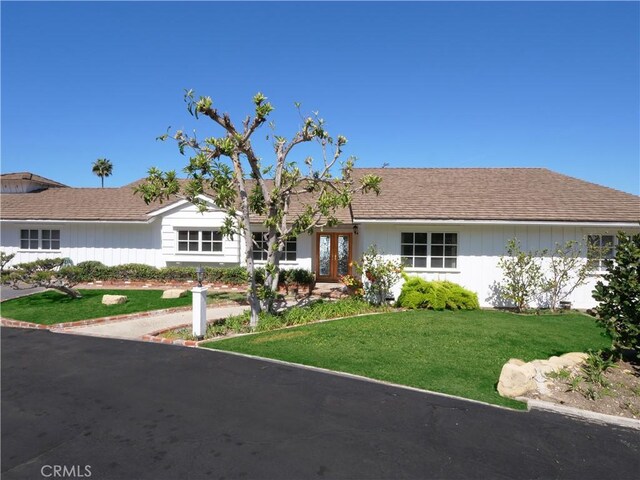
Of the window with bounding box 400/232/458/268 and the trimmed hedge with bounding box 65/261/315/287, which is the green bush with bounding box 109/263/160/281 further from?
the window with bounding box 400/232/458/268

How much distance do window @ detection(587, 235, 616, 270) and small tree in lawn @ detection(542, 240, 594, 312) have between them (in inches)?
6.9

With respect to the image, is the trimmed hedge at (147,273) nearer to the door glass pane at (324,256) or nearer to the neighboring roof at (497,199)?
the door glass pane at (324,256)

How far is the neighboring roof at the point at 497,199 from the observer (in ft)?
47.3

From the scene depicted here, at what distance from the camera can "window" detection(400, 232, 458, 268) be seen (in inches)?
589

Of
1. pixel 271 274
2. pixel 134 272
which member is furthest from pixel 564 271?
pixel 134 272

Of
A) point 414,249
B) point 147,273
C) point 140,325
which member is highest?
point 414,249

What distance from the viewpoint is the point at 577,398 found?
6047 mm

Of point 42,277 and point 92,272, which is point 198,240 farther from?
point 42,277

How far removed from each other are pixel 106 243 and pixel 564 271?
68.8 ft

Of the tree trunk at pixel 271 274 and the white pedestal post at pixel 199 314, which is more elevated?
the tree trunk at pixel 271 274

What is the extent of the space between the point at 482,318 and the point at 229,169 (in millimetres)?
9123

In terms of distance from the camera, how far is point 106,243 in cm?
2016

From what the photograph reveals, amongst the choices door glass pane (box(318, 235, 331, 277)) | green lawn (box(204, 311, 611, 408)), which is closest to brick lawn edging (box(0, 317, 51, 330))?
green lawn (box(204, 311, 611, 408))

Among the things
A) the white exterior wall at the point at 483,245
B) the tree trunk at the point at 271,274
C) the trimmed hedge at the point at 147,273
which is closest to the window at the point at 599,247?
the white exterior wall at the point at 483,245
